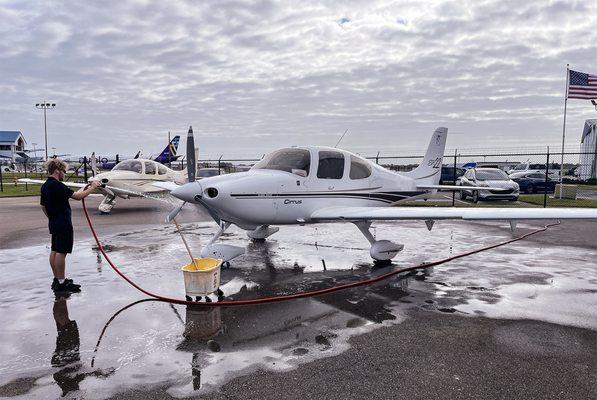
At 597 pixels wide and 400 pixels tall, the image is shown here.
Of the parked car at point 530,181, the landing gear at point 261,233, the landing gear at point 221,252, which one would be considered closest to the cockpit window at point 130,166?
the landing gear at point 261,233

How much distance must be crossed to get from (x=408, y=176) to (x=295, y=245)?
3.93 metres

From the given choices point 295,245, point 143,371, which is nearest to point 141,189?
point 295,245

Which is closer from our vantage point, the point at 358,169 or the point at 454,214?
the point at 454,214

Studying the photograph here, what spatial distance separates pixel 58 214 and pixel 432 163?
961cm

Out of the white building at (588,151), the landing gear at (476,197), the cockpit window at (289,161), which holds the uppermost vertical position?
the white building at (588,151)

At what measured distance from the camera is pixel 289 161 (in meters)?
8.29

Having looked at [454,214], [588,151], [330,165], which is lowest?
[454,214]

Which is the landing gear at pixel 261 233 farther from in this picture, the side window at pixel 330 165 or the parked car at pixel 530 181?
the parked car at pixel 530 181

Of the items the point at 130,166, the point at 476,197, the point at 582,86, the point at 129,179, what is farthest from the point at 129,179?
the point at 582,86

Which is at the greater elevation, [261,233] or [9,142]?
[9,142]

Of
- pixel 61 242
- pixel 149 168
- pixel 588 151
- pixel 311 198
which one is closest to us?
pixel 61 242

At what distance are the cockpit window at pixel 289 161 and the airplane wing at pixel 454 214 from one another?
927 mm

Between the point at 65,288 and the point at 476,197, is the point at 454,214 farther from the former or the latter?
the point at 476,197

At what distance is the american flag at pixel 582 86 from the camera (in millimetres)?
21359
